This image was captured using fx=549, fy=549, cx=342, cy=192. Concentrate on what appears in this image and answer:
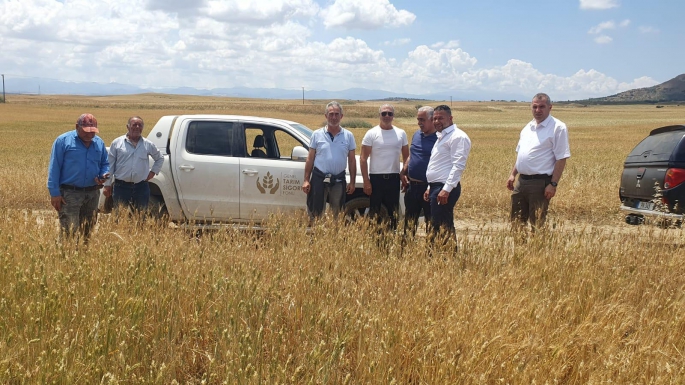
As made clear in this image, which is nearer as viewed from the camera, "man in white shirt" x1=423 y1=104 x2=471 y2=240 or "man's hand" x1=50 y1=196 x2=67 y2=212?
"man's hand" x1=50 y1=196 x2=67 y2=212

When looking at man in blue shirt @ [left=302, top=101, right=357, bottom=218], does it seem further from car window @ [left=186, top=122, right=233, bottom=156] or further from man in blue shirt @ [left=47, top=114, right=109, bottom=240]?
man in blue shirt @ [left=47, top=114, right=109, bottom=240]

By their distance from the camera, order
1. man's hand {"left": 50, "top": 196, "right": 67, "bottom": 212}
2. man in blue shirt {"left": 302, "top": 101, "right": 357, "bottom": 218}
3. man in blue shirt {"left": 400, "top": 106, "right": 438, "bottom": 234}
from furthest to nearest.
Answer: man in blue shirt {"left": 302, "top": 101, "right": 357, "bottom": 218} → man in blue shirt {"left": 400, "top": 106, "right": 438, "bottom": 234} → man's hand {"left": 50, "top": 196, "right": 67, "bottom": 212}

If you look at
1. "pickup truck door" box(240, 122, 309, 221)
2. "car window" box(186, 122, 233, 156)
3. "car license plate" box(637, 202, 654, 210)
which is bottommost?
"car license plate" box(637, 202, 654, 210)

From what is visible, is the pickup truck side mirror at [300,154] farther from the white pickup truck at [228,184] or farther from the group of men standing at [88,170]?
the group of men standing at [88,170]

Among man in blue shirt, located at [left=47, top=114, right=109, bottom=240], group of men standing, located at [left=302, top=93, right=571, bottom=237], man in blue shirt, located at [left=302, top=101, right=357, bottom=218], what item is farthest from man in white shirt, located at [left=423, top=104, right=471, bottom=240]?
man in blue shirt, located at [left=47, top=114, right=109, bottom=240]

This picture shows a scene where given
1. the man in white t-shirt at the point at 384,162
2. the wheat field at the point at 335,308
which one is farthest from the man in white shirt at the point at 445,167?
the wheat field at the point at 335,308

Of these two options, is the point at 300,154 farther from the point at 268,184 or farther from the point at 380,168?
the point at 380,168

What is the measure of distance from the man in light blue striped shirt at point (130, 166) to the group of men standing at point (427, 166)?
194 centimetres

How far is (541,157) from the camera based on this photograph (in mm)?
6055

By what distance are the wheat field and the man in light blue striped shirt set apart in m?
1.47

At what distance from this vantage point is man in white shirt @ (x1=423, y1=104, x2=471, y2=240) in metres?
5.64

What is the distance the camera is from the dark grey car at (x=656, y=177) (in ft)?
23.4

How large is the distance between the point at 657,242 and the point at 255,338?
12.3 ft

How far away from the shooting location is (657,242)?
4.75 meters
